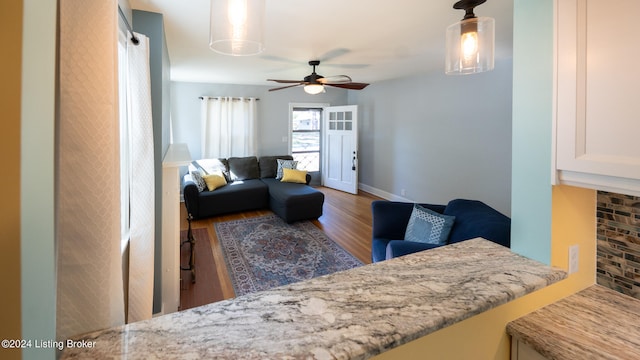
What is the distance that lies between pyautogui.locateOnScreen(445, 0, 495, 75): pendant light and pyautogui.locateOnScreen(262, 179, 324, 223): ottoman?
3.55m

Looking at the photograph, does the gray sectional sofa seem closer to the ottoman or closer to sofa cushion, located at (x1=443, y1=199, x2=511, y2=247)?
the ottoman

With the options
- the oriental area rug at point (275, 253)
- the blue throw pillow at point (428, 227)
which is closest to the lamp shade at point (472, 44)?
the blue throw pillow at point (428, 227)

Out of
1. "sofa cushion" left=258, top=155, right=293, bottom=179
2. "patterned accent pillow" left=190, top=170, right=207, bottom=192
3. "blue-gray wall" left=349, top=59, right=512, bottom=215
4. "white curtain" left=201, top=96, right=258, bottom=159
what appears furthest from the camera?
"sofa cushion" left=258, top=155, right=293, bottom=179

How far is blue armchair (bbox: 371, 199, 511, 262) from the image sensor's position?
2.13 metres

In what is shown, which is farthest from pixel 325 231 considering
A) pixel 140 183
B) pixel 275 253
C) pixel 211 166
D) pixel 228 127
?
pixel 228 127

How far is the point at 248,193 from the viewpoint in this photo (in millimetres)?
5309

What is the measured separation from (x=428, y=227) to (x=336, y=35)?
1963 mm

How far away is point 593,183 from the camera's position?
3.13 feet

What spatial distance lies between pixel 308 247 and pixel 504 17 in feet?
10.0

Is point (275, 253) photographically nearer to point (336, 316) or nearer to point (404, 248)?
point (404, 248)

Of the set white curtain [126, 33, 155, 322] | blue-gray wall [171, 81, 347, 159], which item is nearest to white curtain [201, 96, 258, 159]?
blue-gray wall [171, 81, 347, 159]

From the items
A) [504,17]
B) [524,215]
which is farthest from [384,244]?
[504,17]

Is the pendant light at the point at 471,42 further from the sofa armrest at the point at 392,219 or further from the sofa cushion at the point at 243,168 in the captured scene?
the sofa cushion at the point at 243,168

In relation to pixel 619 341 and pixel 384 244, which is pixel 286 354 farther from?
pixel 384 244
